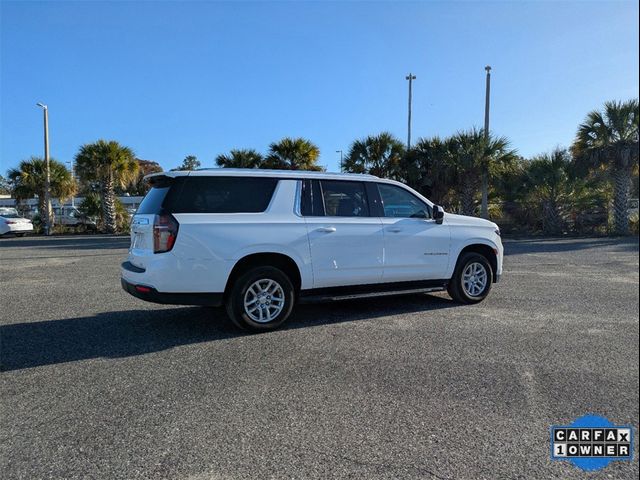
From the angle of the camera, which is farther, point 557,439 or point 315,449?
point 315,449

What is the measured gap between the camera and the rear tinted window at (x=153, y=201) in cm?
527

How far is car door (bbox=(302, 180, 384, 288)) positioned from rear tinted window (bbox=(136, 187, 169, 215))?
1.68 metres

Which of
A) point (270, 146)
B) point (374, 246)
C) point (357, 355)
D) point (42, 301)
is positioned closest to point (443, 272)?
point (374, 246)

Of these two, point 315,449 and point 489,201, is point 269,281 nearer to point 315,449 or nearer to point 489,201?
point 315,449

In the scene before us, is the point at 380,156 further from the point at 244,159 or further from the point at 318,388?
the point at 318,388

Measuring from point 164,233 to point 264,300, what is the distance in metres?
1.37

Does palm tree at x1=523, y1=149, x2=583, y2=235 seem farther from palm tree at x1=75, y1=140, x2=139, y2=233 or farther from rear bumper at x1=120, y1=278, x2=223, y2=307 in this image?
palm tree at x1=75, y1=140, x2=139, y2=233

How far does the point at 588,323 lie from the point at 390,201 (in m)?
2.88

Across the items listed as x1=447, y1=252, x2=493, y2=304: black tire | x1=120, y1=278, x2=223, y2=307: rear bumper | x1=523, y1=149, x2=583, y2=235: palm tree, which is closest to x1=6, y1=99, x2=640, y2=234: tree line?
x1=523, y1=149, x2=583, y2=235: palm tree

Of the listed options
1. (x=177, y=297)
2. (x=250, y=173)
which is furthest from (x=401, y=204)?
(x=177, y=297)

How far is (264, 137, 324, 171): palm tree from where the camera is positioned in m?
25.6

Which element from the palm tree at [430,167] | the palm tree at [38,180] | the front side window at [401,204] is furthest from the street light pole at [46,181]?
the front side window at [401,204]

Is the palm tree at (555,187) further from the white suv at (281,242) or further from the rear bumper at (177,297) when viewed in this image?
the rear bumper at (177,297)

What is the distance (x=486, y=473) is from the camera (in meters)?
2.59
